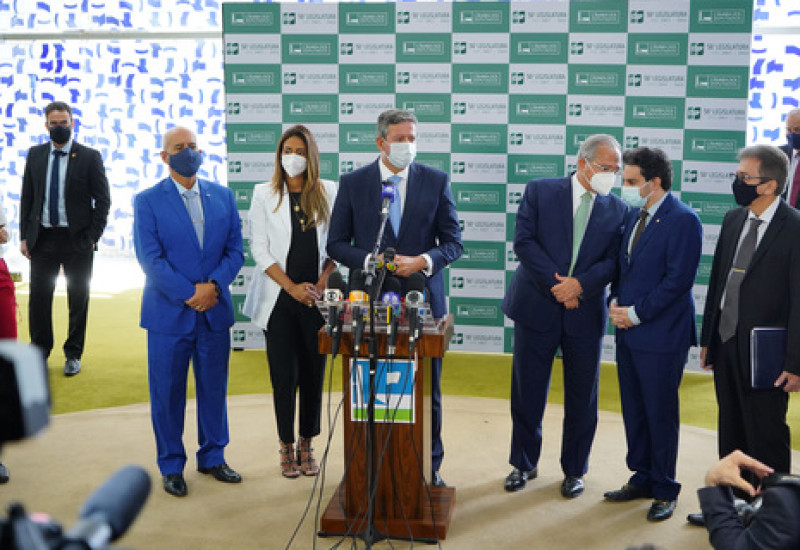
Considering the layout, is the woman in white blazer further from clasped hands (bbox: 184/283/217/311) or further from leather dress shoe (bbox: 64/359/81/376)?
leather dress shoe (bbox: 64/359/81/376)

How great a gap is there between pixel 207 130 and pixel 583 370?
5.99 m

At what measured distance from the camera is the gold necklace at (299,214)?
4102 millimetres

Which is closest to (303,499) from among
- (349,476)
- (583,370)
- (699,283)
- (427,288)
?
(349,476)

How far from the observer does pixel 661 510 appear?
3709 millimetres

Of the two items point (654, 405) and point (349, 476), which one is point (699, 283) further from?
point (349, 476)

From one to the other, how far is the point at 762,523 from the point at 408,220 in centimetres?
233

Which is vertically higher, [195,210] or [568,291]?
[195,210]

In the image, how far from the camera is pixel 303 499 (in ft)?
12.8

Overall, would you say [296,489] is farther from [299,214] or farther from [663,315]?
[663,315]

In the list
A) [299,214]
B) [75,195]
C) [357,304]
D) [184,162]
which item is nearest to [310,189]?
[299,214]

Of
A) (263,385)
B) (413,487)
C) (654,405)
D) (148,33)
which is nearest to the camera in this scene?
(413,487)

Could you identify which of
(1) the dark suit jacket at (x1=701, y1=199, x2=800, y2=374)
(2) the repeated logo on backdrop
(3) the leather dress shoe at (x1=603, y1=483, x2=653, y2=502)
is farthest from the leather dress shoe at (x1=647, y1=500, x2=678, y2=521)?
(2) the repeated logo on backdrop

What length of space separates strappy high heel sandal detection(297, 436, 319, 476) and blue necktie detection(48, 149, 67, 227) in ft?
9.19

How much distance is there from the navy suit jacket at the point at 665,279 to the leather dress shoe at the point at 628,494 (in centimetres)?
72
